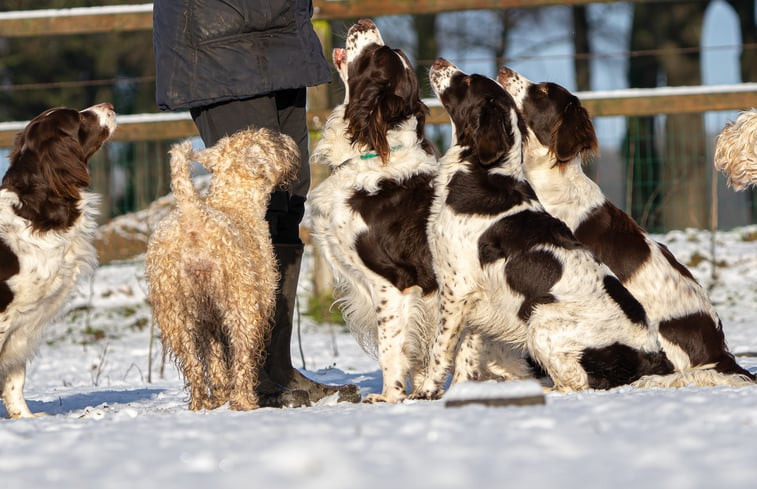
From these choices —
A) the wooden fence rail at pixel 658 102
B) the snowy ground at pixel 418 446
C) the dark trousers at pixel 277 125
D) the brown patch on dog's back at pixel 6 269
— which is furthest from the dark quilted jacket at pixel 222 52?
the wooden fence rail at pixel 658 102

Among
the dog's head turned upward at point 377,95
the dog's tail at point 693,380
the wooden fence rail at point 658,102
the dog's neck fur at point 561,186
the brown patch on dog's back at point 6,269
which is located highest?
the wooden fence rail at point 658,102

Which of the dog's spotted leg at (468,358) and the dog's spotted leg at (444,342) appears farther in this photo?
the dog's spotted leg at (468,358)

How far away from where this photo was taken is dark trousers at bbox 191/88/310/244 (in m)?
4.84

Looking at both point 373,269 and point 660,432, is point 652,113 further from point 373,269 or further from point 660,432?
point 660,432

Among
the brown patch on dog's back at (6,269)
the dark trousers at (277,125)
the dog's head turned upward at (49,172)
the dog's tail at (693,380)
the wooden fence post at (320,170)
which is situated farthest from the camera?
the wooden fence post at (320,170)

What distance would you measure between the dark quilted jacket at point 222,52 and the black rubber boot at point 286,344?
87cm

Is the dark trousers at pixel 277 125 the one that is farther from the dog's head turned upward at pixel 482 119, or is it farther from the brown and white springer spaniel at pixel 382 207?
the dog's head turned upward at pixel 482 119

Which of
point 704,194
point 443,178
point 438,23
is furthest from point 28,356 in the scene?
point 438,23

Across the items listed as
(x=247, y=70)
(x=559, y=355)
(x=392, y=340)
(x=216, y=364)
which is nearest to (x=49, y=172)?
(x=247, y=70)

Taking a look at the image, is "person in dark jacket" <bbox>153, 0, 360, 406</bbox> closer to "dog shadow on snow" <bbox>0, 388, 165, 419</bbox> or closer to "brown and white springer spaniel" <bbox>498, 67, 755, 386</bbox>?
"dog shadow on snow" <bbox>0, 388, 165, 419</bbox>

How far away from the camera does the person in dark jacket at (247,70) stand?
15.3 feet

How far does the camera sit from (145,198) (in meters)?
10.0

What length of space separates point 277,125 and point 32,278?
4.47 ft

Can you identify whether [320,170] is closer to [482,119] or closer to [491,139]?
[482,119]
